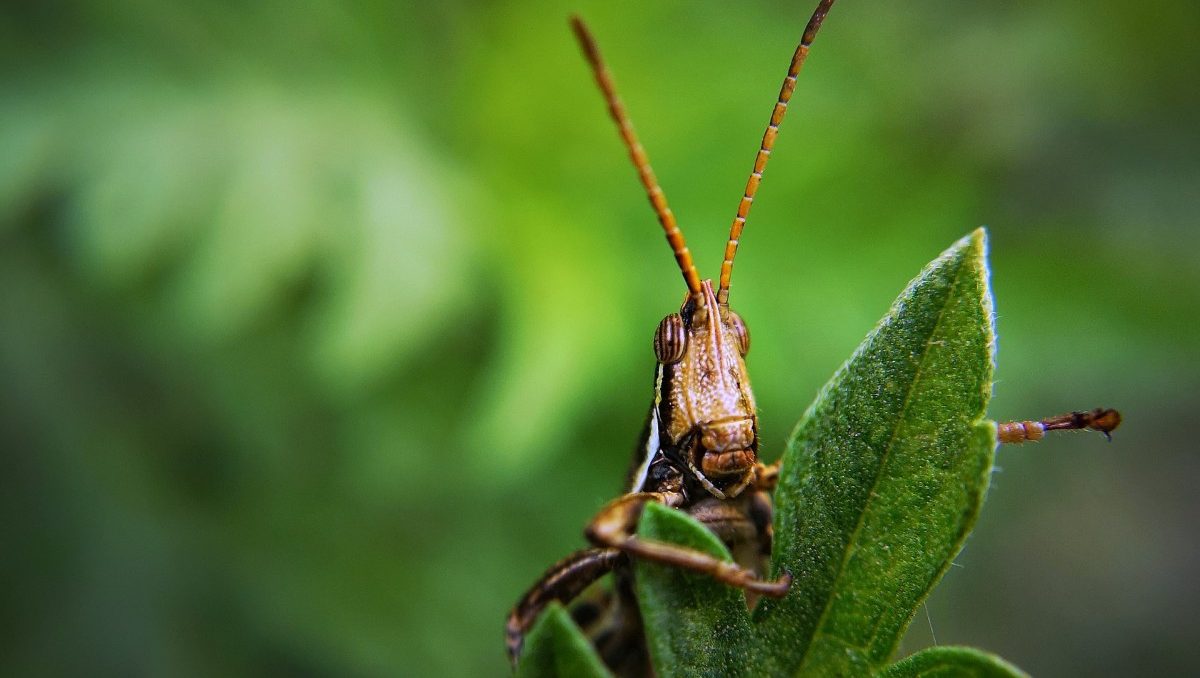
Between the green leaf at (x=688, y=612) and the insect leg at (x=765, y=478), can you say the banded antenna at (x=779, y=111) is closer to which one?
the insect leg at (x=765, y=478)

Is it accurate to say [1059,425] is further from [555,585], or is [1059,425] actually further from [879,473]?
[555,585]

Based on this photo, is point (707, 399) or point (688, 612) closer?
point (688, 612)

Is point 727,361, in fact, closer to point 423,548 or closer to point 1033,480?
point 423,548

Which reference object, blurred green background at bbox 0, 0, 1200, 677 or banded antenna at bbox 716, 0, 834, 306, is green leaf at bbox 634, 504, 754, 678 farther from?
blurred green background at bbox 0, 0, 1200, 677

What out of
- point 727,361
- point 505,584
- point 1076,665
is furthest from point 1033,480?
point 727,361

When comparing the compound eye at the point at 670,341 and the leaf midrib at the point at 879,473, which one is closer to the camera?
the leaf midrib at the point at 879,473

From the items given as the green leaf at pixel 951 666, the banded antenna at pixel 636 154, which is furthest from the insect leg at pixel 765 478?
the green leaf at pixel 951 666

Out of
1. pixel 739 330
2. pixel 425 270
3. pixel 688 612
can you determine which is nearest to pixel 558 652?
pixel 688 612
